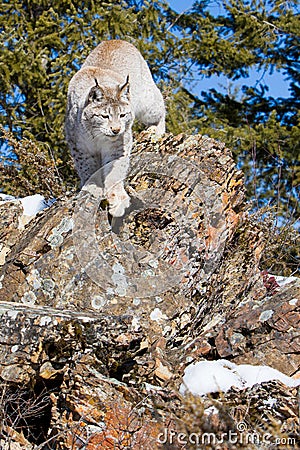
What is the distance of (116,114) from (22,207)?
1211 mm

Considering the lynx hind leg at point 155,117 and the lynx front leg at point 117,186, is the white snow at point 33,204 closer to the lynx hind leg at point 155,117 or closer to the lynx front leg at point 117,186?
the lynx front leg at point 117,186

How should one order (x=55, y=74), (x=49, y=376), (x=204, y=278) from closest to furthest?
(x=49, y=376) < (x=204, y=278) < (x=55, y=74)

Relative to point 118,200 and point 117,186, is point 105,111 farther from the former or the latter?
point 118,200

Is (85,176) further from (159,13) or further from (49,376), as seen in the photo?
(159,13)

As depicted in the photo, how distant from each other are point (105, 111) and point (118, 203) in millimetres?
876

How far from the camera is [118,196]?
5.14 metres

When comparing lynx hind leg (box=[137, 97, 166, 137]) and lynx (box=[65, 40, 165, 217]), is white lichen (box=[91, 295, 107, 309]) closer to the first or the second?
lynx (box=[65, 40, 165, 217])

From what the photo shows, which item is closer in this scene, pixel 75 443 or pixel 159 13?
pixel 75 443

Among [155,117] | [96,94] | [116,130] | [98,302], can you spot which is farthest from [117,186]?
[155,117]

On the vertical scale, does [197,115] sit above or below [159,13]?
below

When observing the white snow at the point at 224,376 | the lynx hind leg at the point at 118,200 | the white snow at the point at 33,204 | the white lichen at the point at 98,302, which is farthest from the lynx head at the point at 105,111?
the white snow at the point at 224,376

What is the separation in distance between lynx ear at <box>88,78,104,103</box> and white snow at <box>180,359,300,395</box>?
2.76 m

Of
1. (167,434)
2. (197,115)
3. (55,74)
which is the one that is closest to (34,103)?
(55,74)

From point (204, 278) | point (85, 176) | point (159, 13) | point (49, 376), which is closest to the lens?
point (49, 376)
